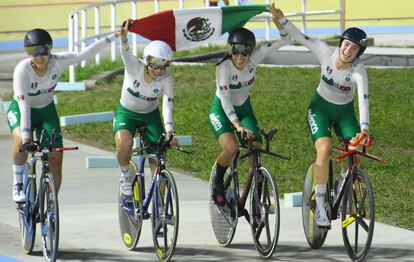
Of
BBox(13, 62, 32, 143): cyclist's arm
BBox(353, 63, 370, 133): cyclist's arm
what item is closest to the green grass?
BBox(353, 63, 370, 133): cyclist's arm

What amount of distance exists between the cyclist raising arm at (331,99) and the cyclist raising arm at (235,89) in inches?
13.0

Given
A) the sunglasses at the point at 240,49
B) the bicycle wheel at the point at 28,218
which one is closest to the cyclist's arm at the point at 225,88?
the sunglasses at the point at 240,49

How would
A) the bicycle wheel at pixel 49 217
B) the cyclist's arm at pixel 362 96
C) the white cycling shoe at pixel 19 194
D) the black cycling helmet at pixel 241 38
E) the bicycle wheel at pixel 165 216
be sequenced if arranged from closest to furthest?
the bicycle wheel at pixel 49 217
the bicycle wheel at pixel 165 216
the cyclist's arm at pixel 362 96
the black cycling helmet at pixel 241 38
the white cycling shoe at pixel 19 194

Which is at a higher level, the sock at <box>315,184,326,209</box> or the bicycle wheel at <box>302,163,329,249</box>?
the sock at <box>315,184,326,209</box>

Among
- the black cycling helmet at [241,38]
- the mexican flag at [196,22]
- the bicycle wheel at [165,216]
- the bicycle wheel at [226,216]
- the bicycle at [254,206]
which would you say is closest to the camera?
the bicycle wheel at [165,216]

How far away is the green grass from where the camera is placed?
14906 millimetres

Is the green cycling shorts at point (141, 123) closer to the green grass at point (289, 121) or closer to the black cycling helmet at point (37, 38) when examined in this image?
the black cycling helmet at point (37, 38)

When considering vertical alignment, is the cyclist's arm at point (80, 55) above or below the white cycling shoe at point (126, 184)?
above

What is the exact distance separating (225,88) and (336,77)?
86cm

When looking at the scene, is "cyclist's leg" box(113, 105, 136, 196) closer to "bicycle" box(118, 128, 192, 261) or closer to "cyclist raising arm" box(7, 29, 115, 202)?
"bicycle" box(118, 128, 192, 261)

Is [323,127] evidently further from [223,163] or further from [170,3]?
[170,3]

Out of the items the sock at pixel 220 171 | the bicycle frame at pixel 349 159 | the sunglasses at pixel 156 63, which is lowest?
the sock at pixel 220 171

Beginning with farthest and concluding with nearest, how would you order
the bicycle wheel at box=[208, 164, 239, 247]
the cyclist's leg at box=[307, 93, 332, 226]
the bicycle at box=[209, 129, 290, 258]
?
the bicycle wheel at box=[208, 164, 239, 247]
the cyclist's leg at box=[307, 93, 332, 226]
the bicycle at box=[209, 129, 290, 258]

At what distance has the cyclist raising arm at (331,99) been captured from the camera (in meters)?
10.9
